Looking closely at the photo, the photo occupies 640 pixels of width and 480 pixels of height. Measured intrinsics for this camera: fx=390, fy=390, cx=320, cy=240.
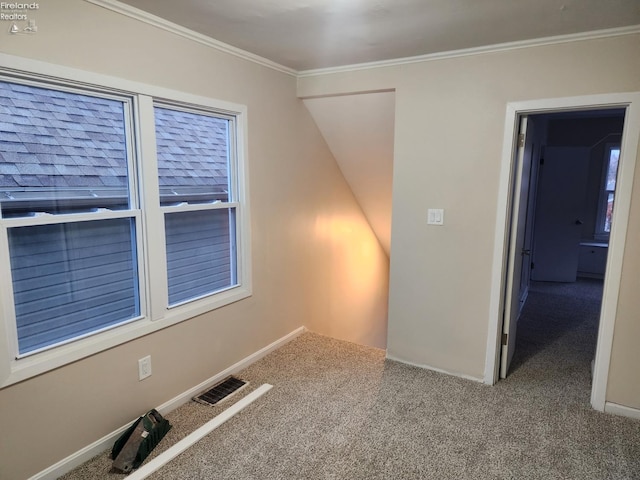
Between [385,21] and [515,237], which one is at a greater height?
[385,21]

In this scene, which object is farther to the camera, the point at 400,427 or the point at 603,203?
the point at 603,203

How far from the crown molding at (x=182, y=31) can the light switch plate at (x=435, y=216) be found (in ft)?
5.27

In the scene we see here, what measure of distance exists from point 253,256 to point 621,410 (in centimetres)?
265

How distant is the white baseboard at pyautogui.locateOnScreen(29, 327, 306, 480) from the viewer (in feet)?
6.30

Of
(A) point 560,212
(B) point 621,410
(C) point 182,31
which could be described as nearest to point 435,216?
(B) point 621,410

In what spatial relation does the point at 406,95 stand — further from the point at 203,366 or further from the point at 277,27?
the point at 203,366

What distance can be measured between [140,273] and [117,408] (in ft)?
2.48

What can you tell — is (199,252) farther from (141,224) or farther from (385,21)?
(385,21)

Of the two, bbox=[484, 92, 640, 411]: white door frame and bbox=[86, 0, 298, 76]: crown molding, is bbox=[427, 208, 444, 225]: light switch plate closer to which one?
bbox=[484, 92, 640, 411]: white door frame

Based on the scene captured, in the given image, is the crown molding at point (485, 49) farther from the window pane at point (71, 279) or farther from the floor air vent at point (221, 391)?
the floor air vent at point (221, 391)

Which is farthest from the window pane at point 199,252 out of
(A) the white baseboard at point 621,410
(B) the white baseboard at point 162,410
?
(A) the white baseboard at point 621,410

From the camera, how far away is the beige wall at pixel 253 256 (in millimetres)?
1810

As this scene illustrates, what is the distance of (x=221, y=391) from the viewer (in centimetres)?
270

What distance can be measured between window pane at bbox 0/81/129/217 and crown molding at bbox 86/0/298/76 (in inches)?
17.4
